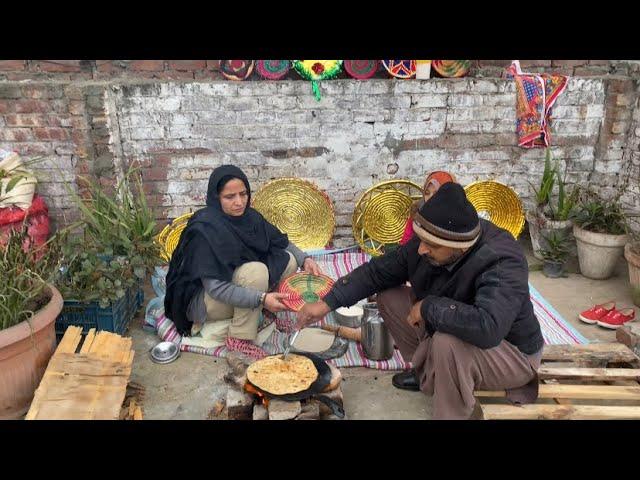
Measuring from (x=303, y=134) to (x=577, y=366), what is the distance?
2.88 m

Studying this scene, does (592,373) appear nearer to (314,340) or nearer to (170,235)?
(314,340)

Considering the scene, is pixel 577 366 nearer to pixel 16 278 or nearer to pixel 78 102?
pixel 16 278

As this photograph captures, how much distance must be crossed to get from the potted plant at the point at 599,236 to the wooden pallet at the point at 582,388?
1401 mm

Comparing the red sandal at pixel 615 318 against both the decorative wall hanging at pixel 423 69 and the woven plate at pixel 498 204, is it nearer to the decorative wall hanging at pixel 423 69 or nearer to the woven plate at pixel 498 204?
the woven plate at pixel 498 204

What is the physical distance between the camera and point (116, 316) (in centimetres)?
353

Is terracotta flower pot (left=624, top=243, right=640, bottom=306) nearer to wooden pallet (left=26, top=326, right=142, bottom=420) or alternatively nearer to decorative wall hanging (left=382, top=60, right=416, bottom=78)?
decorative wall hanging (left=382, top=60, right=416, bottom=78)

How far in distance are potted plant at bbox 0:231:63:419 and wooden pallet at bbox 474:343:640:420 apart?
2247 mm

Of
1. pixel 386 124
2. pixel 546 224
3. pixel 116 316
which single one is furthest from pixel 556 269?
pixel 116 316

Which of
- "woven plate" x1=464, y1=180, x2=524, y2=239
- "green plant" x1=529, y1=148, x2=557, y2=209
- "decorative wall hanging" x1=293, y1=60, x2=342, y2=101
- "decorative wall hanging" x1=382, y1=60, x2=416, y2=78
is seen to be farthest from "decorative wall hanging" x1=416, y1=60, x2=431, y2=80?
"green plant" x1=529, y1=148, x2=557, y2=209

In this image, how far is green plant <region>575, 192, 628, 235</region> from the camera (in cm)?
445

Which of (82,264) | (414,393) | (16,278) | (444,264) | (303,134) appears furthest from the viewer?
(303,134)

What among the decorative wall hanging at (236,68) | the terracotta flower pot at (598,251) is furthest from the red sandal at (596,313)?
the decorative wall hanging at (236,68)

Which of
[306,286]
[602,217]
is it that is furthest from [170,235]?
[602,217]

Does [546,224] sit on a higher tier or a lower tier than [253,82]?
lower
